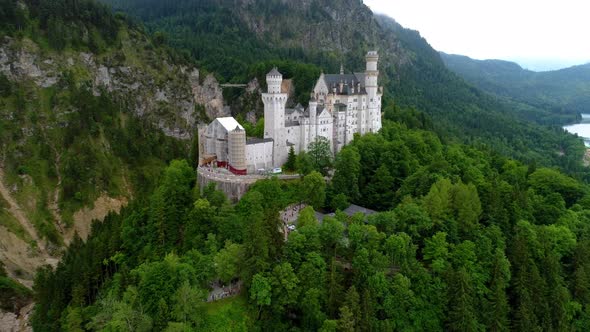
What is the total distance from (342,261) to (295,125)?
106 feet

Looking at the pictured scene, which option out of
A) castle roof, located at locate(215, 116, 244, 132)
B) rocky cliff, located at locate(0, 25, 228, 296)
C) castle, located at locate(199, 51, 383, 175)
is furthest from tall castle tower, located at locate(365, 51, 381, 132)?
rocky cliff, located at locate(0, 25, 228, 296)

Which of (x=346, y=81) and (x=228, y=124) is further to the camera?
(x=346, y=81)

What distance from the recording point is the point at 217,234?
6075 cm

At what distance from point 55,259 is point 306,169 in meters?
56.3

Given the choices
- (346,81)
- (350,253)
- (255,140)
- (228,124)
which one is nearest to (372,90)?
(346,81)

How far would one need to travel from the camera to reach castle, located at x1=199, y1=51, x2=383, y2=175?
75.3 meters

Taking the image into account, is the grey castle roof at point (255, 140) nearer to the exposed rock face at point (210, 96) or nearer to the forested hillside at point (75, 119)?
the forested hillside at point (75, 119)

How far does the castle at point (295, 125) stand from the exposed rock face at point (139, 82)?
6422cm

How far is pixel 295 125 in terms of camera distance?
80812 mm

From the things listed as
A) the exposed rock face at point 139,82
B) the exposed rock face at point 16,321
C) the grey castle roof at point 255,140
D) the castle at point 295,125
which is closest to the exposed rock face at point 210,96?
the exposed rock face at point 139,82

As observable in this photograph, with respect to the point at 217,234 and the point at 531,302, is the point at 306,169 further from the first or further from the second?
the point at 531,302

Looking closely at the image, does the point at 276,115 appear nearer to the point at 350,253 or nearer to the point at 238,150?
the point at 238,150

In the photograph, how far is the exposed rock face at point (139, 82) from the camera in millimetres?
123188

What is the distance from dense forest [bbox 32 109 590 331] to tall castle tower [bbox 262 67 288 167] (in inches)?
237
